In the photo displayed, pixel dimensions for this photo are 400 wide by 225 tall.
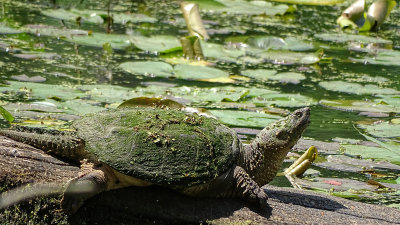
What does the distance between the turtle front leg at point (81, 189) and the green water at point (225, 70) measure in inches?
75.7

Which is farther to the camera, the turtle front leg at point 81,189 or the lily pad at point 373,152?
the lily pad at point 373,152

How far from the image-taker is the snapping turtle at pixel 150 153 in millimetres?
3121

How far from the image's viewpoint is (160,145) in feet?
10.6

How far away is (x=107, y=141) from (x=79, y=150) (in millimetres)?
181

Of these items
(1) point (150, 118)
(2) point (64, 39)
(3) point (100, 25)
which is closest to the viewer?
(1) point (150, 118)

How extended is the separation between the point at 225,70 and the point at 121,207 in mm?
4920

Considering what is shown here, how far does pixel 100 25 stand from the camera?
1004 centimetres

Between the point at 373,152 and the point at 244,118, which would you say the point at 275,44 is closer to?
the point at 244,118

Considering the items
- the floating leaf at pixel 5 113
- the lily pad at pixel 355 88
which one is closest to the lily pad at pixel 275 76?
the lily pad at pixel 355 88

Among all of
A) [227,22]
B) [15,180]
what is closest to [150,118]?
[15,180]

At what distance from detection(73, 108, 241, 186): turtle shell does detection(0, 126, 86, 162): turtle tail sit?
60 mm

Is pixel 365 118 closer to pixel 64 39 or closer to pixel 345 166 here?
pixel 345 166

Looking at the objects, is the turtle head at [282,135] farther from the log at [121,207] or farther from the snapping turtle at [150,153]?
Result: the log at [121,207]

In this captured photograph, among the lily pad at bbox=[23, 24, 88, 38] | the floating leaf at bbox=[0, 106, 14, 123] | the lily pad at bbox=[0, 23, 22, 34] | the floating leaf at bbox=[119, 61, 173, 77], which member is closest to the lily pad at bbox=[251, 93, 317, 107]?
the floating leaf at bbox=[119, 61, 173, 77]
